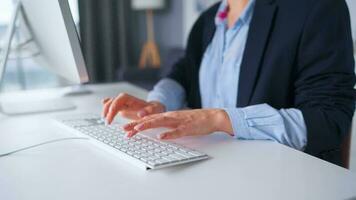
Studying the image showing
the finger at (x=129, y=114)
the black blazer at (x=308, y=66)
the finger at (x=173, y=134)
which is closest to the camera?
the finger at (x=173, y=134)

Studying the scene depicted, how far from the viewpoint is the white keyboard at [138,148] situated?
2.23 feet

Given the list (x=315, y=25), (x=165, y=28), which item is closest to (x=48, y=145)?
(x=315, y=25)

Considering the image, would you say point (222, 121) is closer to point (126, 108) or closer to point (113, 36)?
point (126, 108)

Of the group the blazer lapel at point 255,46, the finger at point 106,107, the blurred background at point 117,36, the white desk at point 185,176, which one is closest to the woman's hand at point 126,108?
the finger at point 106,107

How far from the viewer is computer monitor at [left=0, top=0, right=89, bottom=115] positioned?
811 mm

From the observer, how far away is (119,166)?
0.69 metres

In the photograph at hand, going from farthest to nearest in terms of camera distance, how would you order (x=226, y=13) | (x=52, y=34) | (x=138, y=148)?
(x=226, y=13), (x=52, y=34), (x=138, y=148)

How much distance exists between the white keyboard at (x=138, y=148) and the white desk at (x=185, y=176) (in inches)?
0.6

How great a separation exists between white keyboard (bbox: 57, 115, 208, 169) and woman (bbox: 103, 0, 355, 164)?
0.10 feet

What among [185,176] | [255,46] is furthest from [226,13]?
[185,176]

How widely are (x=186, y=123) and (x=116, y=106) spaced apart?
0.22 metres

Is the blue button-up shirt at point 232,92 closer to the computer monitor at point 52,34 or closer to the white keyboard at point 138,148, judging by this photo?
the white keyboard at point 138,148

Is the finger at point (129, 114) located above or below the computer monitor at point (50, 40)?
below

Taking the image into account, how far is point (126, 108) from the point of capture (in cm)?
99
